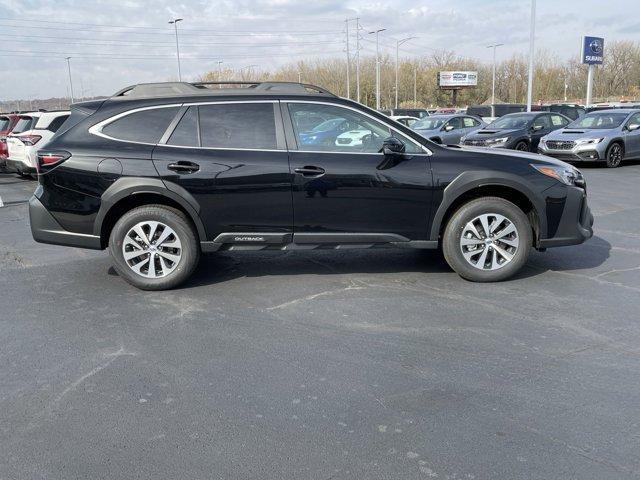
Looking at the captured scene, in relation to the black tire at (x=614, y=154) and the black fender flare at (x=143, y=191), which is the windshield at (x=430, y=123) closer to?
A: the black tire at (x=614, y=154)

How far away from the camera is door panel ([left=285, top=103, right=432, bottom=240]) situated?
17.5ft

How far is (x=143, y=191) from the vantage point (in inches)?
209

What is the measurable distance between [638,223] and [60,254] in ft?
25.4

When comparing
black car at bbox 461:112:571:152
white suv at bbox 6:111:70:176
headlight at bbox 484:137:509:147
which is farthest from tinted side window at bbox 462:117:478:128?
white suv at bbox 6:111:70:176

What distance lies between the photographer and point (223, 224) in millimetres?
5414

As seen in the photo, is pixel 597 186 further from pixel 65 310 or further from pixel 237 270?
pixel 65 310

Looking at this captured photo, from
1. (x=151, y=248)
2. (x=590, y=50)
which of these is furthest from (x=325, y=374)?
(x=590, y=50)

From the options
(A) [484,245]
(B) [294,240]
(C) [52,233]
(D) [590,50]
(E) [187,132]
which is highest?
(D) [590,50]

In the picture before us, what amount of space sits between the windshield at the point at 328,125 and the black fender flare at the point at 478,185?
1.18 meters

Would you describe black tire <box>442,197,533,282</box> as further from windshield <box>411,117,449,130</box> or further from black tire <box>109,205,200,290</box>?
windshield <box>411,117,449,130</box>

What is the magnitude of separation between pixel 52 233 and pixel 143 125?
4.34 feet

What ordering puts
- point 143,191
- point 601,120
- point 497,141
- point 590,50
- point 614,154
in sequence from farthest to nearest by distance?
point 590,50 → point 497,141 → point 601,120 → point 614,154 → point 143,191

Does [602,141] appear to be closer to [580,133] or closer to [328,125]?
[580,133]

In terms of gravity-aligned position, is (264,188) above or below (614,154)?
above
